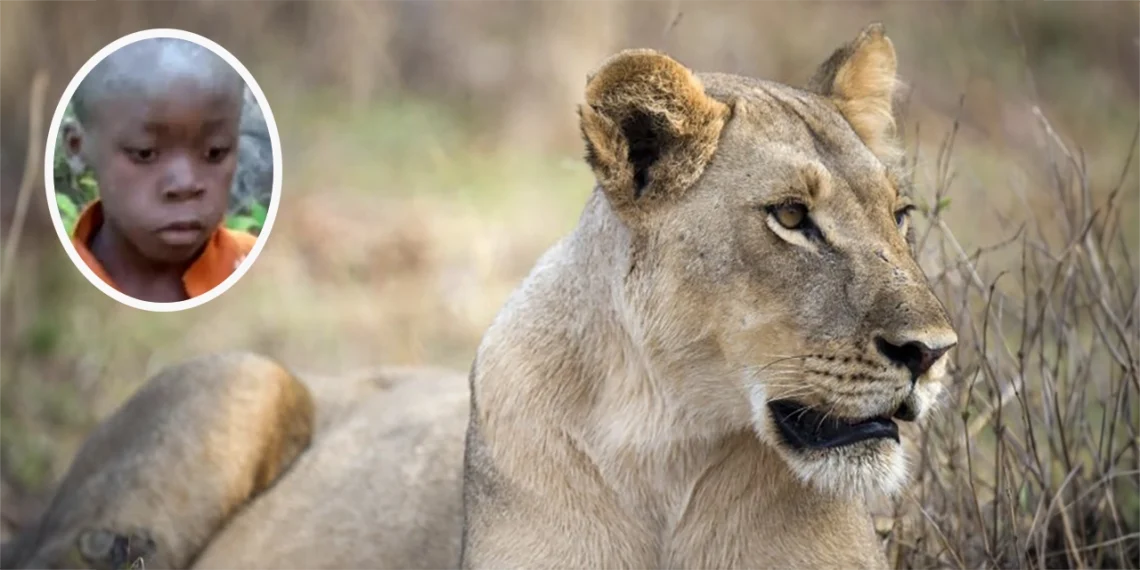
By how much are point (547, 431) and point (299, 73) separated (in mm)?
7505

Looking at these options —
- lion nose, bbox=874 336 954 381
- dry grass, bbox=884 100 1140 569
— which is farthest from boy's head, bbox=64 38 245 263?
dry grass, bbox=884 100 1140 569

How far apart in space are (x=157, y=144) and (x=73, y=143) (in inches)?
7.5

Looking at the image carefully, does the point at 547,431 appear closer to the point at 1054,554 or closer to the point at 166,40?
the point at 166,40

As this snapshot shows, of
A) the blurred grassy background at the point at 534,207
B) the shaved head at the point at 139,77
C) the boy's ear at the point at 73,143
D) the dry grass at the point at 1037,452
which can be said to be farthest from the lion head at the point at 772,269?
the boy's ear at the point at 73,143

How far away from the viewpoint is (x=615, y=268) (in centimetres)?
324

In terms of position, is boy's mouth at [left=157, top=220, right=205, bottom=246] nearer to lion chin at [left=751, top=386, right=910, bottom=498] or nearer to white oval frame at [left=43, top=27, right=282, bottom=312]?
white oval frame at [left=43, top=27, right=282, bottom=312]

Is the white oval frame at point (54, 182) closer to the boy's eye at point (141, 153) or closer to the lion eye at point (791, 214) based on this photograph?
the boy's eye at point (141, 153)

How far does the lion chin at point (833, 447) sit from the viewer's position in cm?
299

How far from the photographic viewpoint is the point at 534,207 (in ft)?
30.5

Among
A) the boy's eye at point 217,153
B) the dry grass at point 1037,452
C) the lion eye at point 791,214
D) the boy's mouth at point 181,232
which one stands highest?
the lion eye at point 791,214

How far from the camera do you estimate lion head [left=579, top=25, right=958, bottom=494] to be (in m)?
2.89

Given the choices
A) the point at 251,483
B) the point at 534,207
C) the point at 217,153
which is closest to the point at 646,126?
the point at 217,153

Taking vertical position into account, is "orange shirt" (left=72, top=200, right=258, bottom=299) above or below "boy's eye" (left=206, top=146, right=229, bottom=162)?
below

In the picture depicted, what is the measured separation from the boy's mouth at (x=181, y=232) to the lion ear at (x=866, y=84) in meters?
1.44
